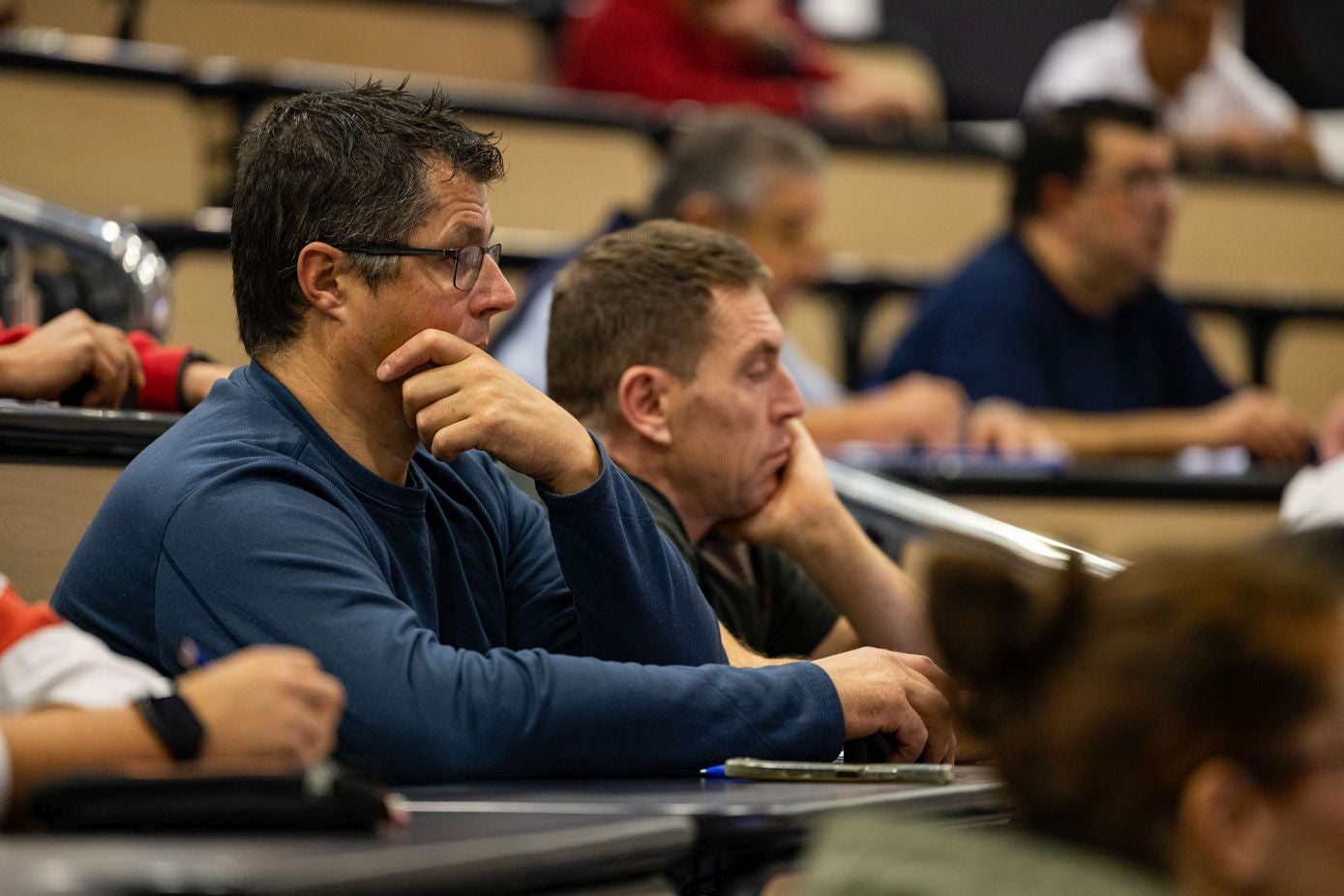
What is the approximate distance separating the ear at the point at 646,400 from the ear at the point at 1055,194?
7.44 feet

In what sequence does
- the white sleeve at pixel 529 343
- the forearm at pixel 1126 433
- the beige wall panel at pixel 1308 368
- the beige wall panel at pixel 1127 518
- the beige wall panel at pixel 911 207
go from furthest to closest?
the beige wall panel at pixel 911 207, the beige wall panel at pixel 1308 368, the forearm at pixel 1126 433, the beige wall panel at pixel 1127 518, the white sleeve at pixel 529 343

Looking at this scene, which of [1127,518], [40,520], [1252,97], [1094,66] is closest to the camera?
[40,520]

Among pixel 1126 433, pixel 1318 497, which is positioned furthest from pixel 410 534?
pixel 1126 433

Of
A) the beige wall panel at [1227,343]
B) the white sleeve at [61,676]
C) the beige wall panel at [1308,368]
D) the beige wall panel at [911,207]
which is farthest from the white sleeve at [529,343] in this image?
the beige wall panel at [1308,368]

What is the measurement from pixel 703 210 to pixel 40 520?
1804mm

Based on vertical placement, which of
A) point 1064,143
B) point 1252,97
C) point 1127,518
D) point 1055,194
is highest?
point 1252,97

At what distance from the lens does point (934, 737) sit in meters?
1.67

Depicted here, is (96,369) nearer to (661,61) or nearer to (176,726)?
→ (176,726)

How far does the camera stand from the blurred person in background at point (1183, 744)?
3.04ft

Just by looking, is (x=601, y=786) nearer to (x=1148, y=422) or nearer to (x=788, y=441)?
(x=788, y=441)

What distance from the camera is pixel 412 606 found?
161 centimetres

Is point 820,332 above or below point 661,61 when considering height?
below

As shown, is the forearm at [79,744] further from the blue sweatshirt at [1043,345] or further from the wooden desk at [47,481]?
the blue sweatshirt at [1043,345]

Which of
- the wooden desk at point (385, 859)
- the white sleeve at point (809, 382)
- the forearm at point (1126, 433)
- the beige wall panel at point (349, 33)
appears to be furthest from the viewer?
the beige wall panel at point (349, 33)
